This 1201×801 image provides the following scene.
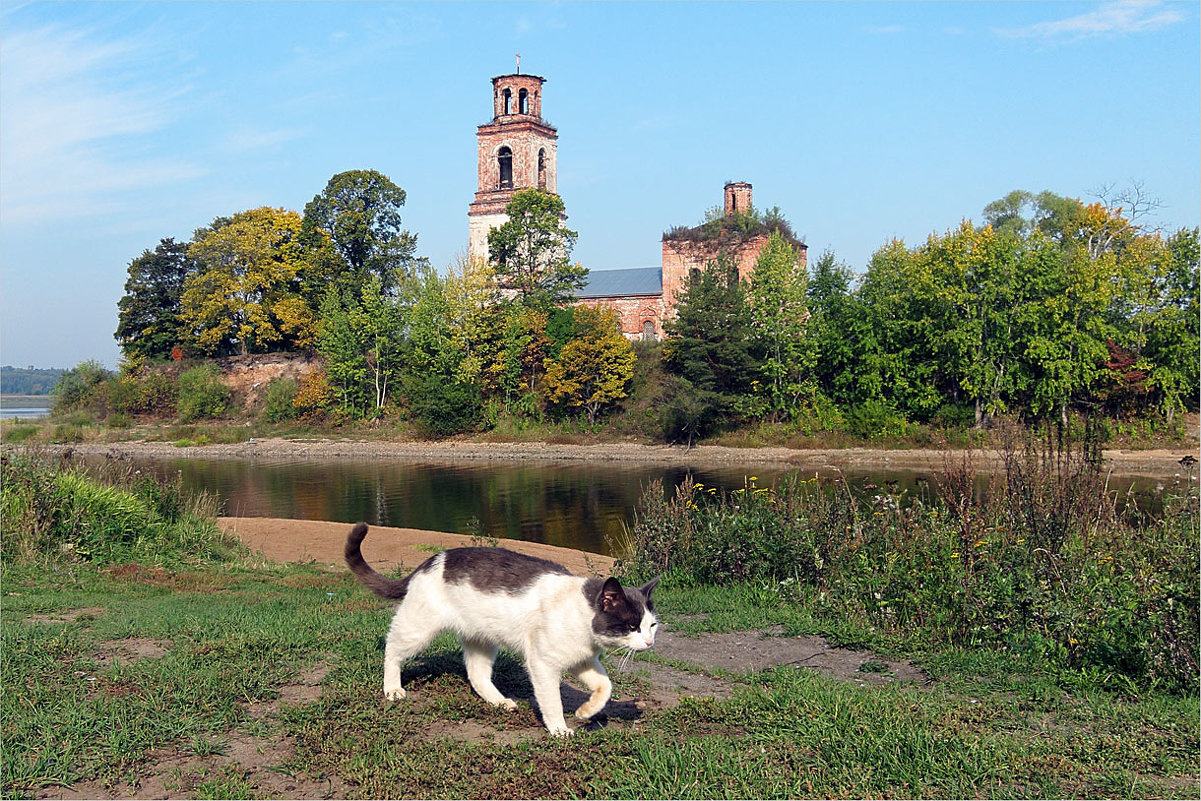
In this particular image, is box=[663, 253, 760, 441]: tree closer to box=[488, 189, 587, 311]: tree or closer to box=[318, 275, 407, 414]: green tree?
box=[488, 189, 587, 311]: tree

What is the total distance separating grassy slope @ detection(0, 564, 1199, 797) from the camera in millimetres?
4758

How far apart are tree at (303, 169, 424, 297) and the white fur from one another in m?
52.6

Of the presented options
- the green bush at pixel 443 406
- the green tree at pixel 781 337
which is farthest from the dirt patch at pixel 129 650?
the green bush at pixel 443 406

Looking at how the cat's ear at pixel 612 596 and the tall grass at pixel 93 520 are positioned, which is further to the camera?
the tall grass at pixel 93 520

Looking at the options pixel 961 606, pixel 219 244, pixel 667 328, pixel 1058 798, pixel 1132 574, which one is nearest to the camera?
pixel 1058 798

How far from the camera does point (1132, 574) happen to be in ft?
24.7

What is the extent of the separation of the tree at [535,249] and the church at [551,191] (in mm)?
2831

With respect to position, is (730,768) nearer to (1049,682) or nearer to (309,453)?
(1049,682)

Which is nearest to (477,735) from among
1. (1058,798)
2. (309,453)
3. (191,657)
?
(191,657)

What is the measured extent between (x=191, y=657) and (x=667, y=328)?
3967 centimetres

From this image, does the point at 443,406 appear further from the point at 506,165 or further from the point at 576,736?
the point at 576,736

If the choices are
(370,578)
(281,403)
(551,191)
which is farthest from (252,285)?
(370,578)

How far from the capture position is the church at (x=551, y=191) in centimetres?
5566

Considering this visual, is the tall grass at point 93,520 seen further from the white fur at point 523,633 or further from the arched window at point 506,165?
the arched window at point 506,165
